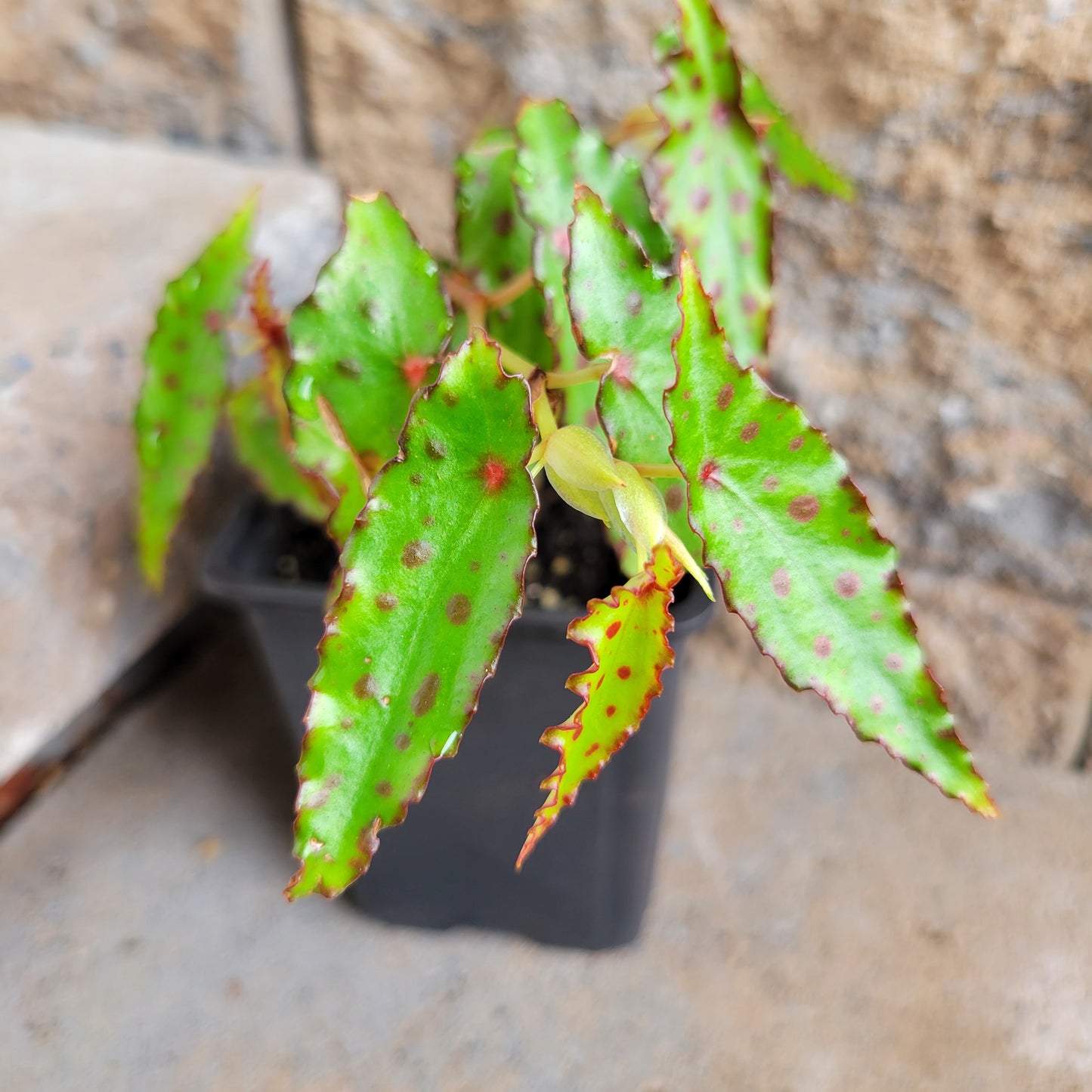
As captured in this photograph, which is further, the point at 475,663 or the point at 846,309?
the point at 846,309

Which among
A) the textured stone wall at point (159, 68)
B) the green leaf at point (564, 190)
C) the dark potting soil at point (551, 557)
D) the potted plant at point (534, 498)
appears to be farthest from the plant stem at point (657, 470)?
the textured stone wall at point (159, 68)

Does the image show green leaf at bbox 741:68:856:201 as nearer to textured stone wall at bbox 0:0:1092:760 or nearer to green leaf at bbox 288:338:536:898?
textured stone wall at bbox 0:0:1092:760

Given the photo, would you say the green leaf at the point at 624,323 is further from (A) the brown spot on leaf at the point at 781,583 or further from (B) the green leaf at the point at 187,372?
(B) the green leaf at the point at 187,372

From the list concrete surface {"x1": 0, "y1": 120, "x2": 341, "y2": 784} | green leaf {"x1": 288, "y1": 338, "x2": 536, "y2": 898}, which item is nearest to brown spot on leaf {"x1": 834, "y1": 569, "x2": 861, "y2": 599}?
green leaf {"x1": 288, "y1": 338, "x2": 536, "y2": 898}

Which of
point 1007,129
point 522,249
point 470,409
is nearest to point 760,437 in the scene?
point 470,409

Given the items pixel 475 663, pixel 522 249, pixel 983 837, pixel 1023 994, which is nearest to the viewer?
pixel 475 663

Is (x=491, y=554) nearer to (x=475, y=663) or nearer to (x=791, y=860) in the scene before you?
(x=475, y=663)

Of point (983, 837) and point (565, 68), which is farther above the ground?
point (565, 68)
